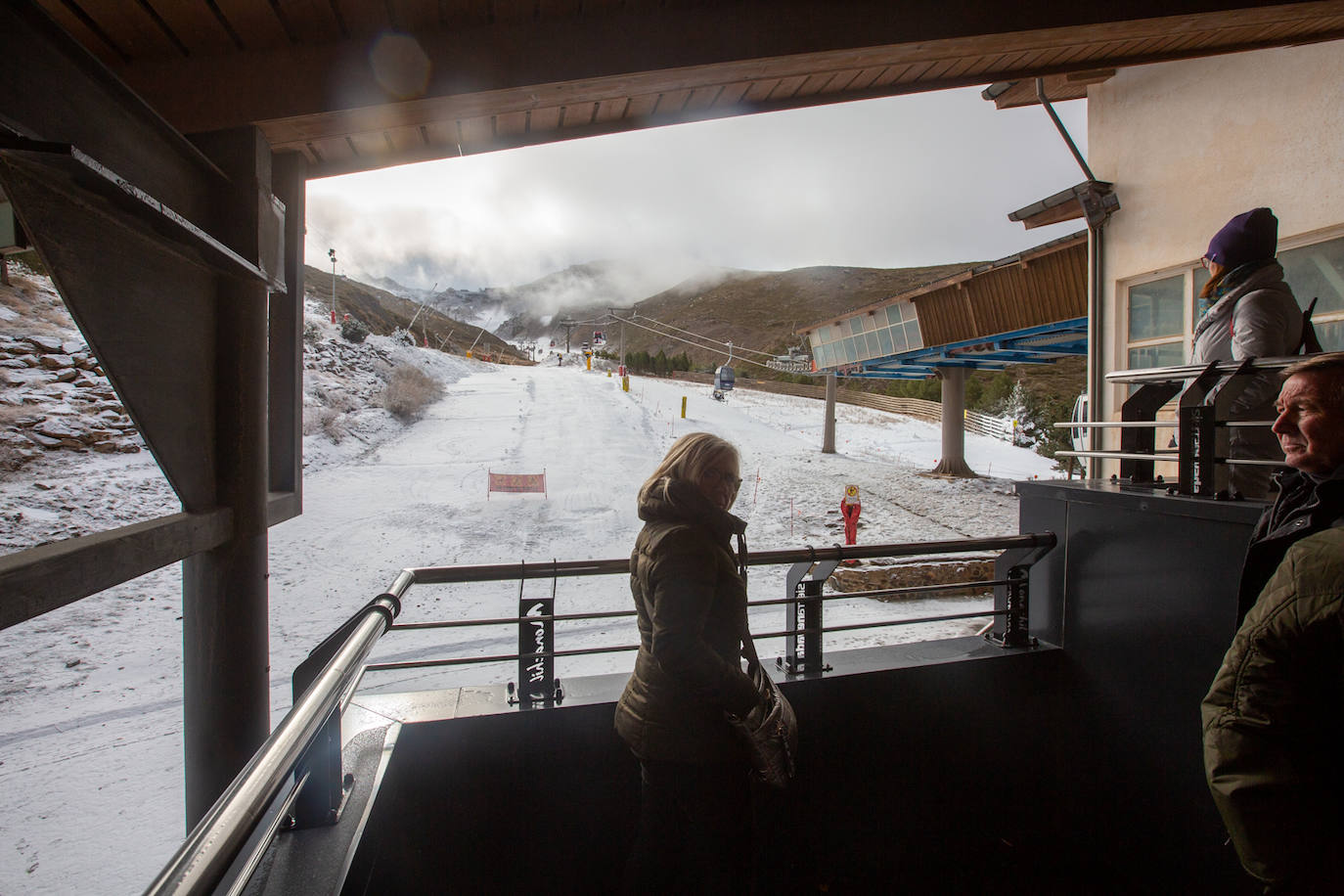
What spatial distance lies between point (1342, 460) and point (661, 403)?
23342mm

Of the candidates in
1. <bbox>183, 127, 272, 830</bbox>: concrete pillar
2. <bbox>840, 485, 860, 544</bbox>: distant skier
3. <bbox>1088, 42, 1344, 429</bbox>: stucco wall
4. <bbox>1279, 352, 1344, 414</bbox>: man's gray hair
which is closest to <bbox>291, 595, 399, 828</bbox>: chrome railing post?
<bbox>183, 127, 272, 830</bbox>: concrete pillar

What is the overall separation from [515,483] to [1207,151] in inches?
450

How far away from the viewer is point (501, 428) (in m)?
17.9

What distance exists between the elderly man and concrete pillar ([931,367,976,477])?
54.2 ft

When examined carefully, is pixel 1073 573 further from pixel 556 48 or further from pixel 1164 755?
pixel 556 48

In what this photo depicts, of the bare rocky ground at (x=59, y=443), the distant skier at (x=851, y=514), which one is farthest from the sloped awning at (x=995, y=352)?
the bare rocky ground at (x=59, y=443)

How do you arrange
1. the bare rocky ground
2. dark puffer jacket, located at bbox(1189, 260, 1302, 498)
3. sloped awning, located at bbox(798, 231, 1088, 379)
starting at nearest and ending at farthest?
dark puffer jacket, located at bbox(1189, 260, 1302, 498) → the bare rocky ground → sloped awning, located at bbox(798, 231, 1088, 379)

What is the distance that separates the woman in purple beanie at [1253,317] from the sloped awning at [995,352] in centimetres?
772

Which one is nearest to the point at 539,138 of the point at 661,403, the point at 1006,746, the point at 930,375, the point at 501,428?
the point at 1006,746

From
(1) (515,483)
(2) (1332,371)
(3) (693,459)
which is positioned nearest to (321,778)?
(3) (693,459)

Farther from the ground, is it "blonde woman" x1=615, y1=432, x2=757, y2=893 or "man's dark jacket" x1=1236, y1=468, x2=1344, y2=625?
"man's dark jacket" x1=1236, y1=468, x2=1344, y2=625

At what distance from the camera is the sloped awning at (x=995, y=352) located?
418 inches

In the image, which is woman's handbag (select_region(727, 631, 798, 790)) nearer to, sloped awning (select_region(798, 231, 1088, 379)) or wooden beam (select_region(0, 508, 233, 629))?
wooden beam (select_region(0, 508, 233, 629))

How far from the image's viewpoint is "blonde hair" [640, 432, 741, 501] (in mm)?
1822
